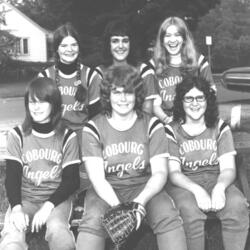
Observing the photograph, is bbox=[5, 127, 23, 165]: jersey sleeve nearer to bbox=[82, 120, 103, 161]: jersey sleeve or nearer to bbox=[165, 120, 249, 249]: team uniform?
bbox=[82, 120, 103, 161]: jersey sleeve

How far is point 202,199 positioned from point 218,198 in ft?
0.35

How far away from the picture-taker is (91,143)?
388 centimetres

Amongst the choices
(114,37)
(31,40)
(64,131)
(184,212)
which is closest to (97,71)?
(114,37)

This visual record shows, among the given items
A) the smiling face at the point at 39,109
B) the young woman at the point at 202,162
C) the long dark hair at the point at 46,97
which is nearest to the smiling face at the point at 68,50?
the long dark hair at the point at 46,97

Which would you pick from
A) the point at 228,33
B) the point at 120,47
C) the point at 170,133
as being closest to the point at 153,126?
the point at 170,133

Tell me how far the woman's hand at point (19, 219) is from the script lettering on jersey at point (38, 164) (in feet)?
0.92

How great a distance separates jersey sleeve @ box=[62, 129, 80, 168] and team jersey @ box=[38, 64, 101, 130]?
0.82m

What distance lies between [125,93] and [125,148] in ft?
1.26

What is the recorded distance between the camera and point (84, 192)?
4.27 meters

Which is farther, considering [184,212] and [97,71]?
[97,71]

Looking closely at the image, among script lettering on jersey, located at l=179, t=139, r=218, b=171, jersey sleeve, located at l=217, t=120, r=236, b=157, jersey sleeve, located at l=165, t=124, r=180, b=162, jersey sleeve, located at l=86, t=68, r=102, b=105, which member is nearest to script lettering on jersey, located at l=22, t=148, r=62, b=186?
jersey sleeve, located at l=165, t=124, r=180, b=162

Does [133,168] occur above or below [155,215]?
above

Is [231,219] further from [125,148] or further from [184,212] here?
[125,148]

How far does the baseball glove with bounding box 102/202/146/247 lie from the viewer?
11.2 ft
